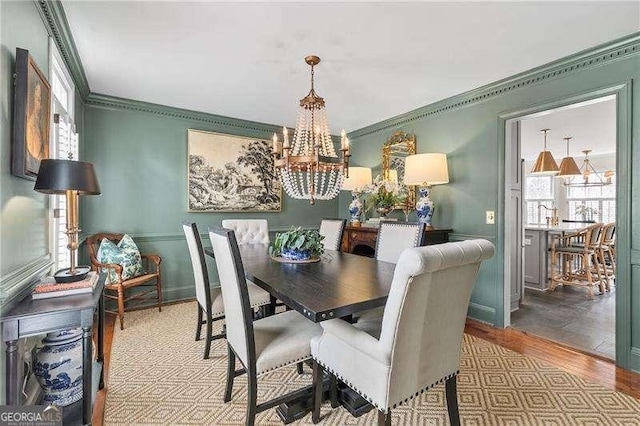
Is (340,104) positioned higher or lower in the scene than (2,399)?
higher

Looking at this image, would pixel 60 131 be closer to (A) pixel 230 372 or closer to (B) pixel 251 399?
(A) pixel 230 372

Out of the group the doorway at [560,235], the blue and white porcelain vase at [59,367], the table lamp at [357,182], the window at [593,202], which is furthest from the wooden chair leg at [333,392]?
the window at [593,202]

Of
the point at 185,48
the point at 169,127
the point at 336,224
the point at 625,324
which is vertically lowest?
the point at 625,324

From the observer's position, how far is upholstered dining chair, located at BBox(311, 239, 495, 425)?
1.19 m

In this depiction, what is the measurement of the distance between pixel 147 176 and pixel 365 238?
271 centimetres

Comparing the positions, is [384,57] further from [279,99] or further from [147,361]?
[147,361]

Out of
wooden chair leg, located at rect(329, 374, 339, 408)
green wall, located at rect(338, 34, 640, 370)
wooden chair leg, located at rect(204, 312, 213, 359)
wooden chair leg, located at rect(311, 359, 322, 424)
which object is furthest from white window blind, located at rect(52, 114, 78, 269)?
green wall, located at rect(338, 34, 640, 370)

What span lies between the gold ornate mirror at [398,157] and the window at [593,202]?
601 centimetres

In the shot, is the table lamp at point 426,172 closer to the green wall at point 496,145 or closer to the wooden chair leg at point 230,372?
the green wall at point 496,145

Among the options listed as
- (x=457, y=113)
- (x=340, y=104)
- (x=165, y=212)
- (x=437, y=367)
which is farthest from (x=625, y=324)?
(x=165, y=212)

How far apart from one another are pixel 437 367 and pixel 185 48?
107 inches

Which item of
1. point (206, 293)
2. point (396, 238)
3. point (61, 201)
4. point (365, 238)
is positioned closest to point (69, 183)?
point (206, 293)

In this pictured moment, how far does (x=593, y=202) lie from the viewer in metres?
7.54

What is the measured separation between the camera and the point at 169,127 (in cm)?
386
